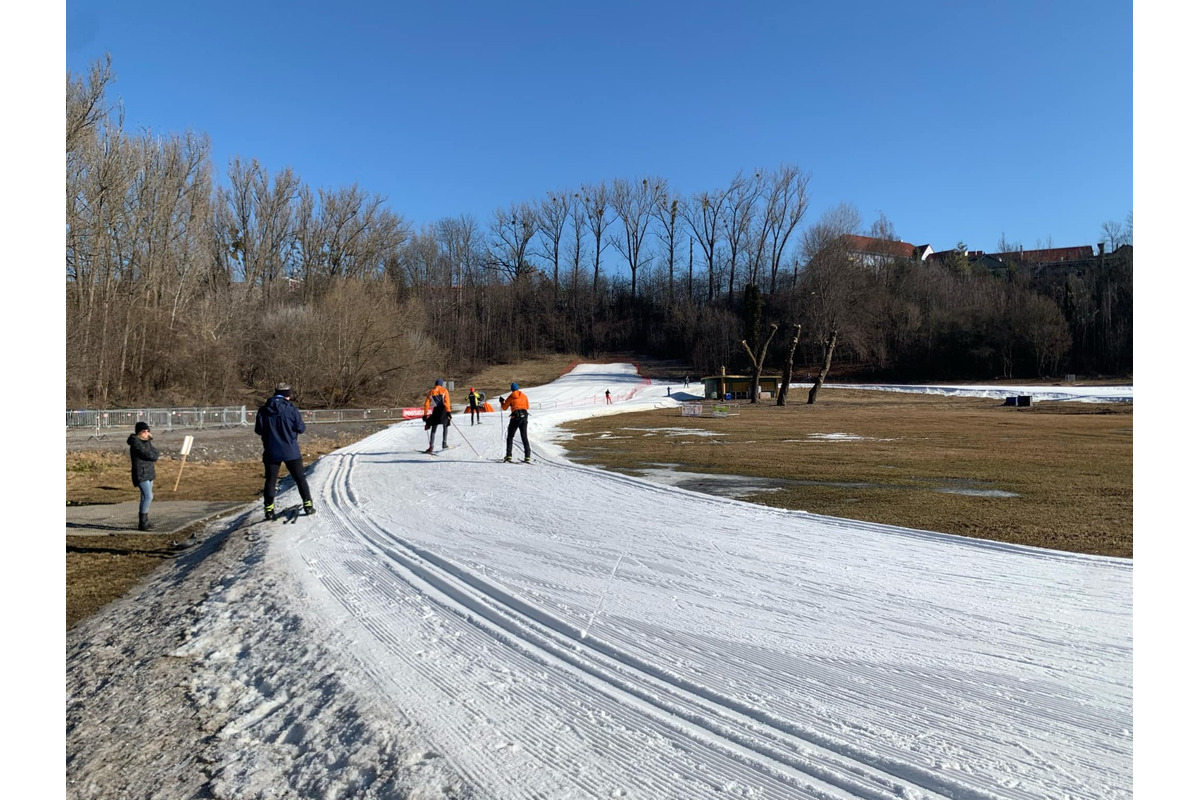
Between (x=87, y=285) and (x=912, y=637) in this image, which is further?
(x=87, y=285)

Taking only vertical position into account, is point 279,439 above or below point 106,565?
above

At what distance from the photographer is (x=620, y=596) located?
17.6 ft

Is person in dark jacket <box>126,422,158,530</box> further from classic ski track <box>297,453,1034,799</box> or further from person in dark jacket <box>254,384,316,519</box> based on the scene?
classic ski track <box>297,453,1034,799</box>

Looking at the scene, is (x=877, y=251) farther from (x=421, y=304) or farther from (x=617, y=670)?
(x=617, y=670)

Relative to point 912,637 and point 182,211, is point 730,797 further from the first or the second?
point 182,211

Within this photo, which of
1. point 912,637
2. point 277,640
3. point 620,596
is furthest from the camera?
point 620,596

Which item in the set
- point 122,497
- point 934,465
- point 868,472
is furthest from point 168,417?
point 934,465

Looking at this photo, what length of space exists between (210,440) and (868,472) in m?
22.7

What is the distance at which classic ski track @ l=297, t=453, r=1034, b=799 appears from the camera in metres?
2.92

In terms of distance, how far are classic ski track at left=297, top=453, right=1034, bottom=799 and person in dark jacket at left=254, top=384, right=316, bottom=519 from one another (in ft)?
10.8

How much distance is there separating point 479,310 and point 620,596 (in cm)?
8598

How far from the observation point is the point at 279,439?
8672 millimetres
